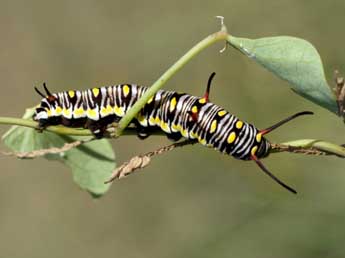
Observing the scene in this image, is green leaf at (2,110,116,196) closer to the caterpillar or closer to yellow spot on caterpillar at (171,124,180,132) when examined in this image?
the caterpillar

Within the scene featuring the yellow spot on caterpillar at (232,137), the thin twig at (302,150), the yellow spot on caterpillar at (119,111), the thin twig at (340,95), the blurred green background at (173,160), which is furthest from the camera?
the blurred green background at (173,160)

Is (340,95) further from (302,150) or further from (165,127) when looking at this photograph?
(165,127)

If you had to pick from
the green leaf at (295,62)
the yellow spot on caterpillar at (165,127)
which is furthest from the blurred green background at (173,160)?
the green leaf at (295,62)

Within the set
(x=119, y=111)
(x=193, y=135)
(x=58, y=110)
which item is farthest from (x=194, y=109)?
(x=58, y=110)

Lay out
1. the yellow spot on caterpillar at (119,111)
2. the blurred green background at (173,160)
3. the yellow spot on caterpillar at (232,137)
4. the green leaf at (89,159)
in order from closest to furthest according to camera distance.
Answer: the yellow spot on caterpillar at (232,137)
the yellow spot on caterpillar at (119,111)
the green leaf at (89,159)
the blurred green background at (173,160)

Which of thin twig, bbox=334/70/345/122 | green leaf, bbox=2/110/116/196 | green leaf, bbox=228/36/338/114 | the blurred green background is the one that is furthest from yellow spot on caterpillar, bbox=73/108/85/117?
the blurred green background

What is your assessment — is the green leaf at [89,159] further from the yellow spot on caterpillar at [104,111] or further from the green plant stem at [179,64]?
the green plant stem at [179,64]
